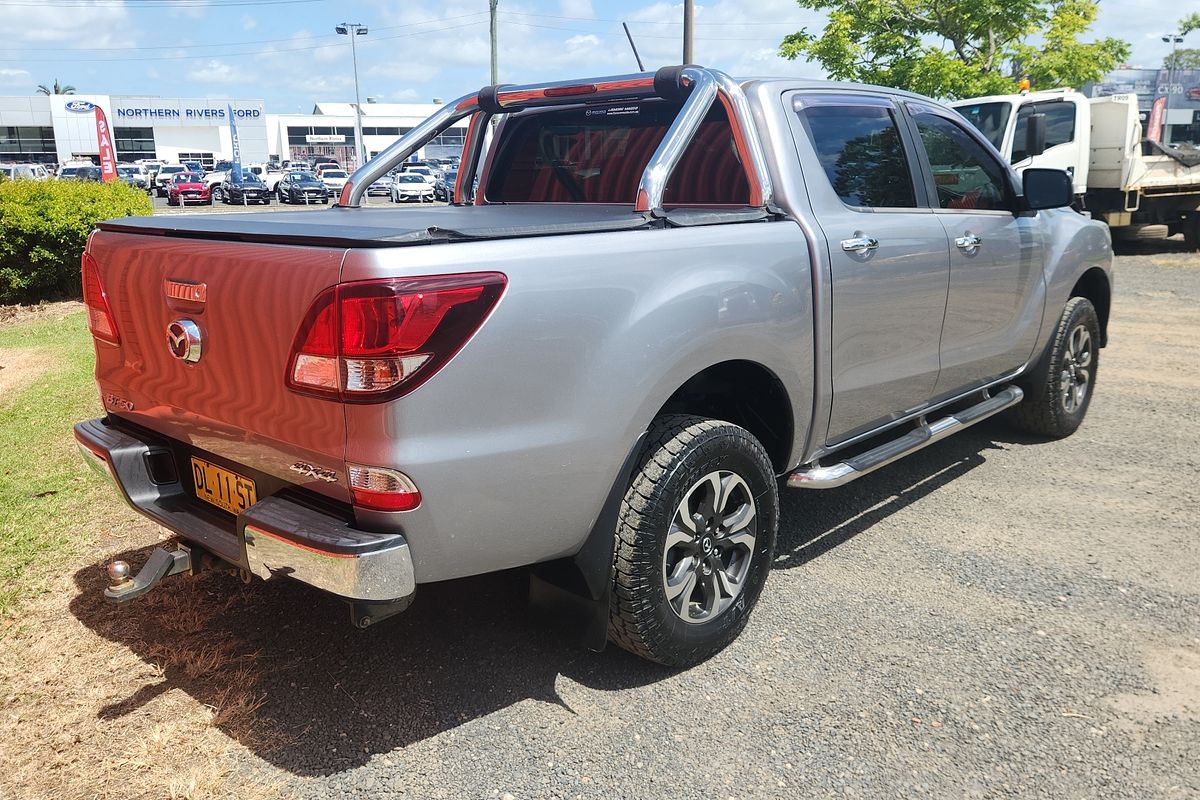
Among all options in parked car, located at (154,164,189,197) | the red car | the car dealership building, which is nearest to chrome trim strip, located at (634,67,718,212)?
the red car

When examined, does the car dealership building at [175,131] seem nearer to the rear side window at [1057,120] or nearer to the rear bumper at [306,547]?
the rear side window at [1057,120]

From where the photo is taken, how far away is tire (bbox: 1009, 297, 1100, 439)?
519 centimetres

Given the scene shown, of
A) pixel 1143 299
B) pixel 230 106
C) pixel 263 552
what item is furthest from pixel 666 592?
pixel 230 106

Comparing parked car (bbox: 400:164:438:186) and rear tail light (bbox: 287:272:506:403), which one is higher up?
parked car (bbox: 400:164:438:186)

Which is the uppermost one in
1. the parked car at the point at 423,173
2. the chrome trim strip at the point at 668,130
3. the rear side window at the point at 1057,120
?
the parked car at the point at 423,173

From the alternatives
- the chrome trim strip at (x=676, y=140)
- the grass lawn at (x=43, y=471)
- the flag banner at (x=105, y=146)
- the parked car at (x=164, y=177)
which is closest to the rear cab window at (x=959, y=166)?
the chrome trim strip at (x=676, y=140)

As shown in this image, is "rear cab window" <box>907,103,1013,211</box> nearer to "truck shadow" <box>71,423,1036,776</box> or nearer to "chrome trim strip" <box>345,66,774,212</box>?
"chrome trim strip" <box>345,66,774,212</box>

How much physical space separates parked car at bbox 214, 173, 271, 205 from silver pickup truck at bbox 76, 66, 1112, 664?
1522 inches

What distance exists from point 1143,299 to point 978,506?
812 cm

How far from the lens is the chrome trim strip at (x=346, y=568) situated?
2244mm

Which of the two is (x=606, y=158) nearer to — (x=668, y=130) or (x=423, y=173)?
(x=668, y=130)

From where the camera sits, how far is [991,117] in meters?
13.1

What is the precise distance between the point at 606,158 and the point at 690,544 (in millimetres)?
1963

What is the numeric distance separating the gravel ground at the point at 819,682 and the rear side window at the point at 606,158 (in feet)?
5.26
